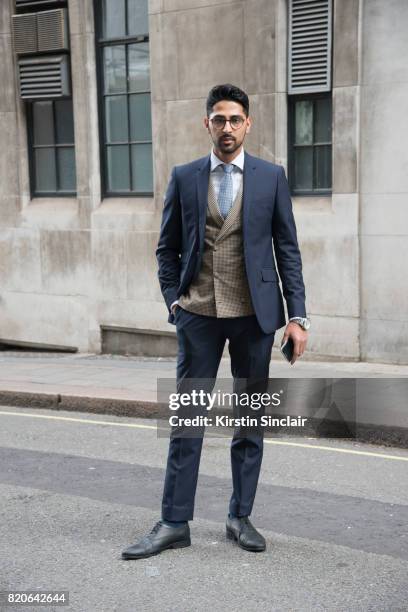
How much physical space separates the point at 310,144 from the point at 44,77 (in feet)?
12.7

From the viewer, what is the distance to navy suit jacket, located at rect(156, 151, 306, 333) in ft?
14.5

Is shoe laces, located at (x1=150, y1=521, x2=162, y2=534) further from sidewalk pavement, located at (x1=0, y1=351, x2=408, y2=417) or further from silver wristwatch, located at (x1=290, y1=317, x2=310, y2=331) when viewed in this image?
sidewalk pavement, located at (x1=0, y1=351, x2=408, y2=417)

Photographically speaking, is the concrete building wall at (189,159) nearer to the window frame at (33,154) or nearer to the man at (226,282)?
the window frame at (33,154)

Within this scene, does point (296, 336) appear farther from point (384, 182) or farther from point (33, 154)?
point (33, 154)

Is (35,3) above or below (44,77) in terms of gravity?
above

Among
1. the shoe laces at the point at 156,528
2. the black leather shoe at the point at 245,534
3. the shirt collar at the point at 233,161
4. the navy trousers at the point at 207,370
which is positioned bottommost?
the black leather shoe at the point at 245,534

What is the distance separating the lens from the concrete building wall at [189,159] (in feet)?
30.6

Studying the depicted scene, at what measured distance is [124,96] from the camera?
11.4 meters

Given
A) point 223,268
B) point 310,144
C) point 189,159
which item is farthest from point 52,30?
point 223,268

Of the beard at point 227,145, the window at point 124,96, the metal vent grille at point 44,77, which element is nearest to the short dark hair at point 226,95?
the beard at point 227,145

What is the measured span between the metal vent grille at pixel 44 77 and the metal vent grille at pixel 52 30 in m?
0.15

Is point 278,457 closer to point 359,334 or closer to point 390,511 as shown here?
point 390,511

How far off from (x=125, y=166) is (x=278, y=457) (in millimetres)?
6023

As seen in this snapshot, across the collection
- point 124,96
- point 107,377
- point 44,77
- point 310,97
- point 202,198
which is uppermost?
point 44,77
